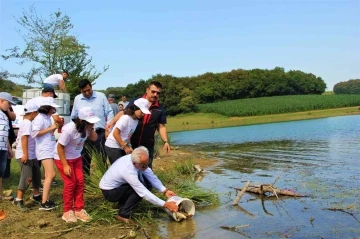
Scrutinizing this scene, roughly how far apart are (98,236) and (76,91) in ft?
62.2

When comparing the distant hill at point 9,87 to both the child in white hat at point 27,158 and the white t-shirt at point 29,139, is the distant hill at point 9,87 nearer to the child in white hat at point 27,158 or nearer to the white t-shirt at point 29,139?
the white t-shirt at point 29,139

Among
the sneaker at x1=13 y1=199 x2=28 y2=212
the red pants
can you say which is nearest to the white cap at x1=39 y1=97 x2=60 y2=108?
the red pants

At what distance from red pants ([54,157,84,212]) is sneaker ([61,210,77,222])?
6cm

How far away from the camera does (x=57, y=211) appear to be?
6.19 meters

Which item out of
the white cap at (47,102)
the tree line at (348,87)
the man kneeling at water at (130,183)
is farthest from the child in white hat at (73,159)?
the tree line at (348,87)

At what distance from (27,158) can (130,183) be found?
2.13 m

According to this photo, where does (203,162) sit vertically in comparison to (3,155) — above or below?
below

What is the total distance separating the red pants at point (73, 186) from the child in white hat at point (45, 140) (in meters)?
0.46

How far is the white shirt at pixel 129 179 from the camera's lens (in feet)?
17.5

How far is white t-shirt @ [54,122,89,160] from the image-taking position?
550 centimetres

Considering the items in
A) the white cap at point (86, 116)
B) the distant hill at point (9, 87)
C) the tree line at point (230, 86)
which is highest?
the tree line at point (230, 86)

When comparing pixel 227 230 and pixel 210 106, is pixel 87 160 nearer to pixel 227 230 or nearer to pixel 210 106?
pixel 227 230

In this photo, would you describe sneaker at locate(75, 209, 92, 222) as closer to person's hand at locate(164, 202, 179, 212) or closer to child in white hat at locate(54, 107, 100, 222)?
child in white hat at locate(54, 107, 100, 222)

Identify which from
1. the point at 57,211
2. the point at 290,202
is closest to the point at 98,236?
the point at 57,211
